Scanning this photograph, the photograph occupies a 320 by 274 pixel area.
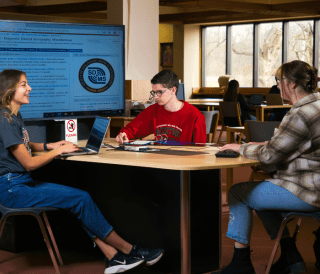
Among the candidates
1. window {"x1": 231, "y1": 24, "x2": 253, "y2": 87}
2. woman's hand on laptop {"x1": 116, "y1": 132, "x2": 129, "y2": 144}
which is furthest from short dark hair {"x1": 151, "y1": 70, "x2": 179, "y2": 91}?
window {"x1": 231, "y1": 24, "x2": 253, "y2": 87}

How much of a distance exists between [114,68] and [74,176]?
892 millimetres

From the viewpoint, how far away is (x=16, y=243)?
3.24 metres

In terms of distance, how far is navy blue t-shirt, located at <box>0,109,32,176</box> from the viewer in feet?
8.36

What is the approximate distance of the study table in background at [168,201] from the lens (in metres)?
2.61

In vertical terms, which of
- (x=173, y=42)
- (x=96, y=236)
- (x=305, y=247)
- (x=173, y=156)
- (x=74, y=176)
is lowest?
(x=305, y=247)

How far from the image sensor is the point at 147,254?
269 centimetres

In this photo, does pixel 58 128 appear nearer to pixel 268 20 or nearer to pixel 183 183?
pixel 183 183

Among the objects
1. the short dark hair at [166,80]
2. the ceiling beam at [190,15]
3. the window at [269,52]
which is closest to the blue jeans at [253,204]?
the short dark hair at [166,80]

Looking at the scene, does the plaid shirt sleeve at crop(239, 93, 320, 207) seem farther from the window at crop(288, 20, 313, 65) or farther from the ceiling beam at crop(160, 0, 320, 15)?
the window at crop(288, 20, 313, 65)

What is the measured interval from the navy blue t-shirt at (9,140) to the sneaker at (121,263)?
0.69 meters

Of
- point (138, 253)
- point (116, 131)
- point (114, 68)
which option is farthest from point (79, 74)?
point (116, 131)

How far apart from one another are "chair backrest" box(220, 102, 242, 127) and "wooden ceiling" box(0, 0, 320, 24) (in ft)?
12.3

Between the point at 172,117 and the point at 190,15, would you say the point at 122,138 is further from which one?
the point at 190,15

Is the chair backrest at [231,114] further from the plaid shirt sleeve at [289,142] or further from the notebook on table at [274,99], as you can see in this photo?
the plaid shirt sleeve at [289,142]
